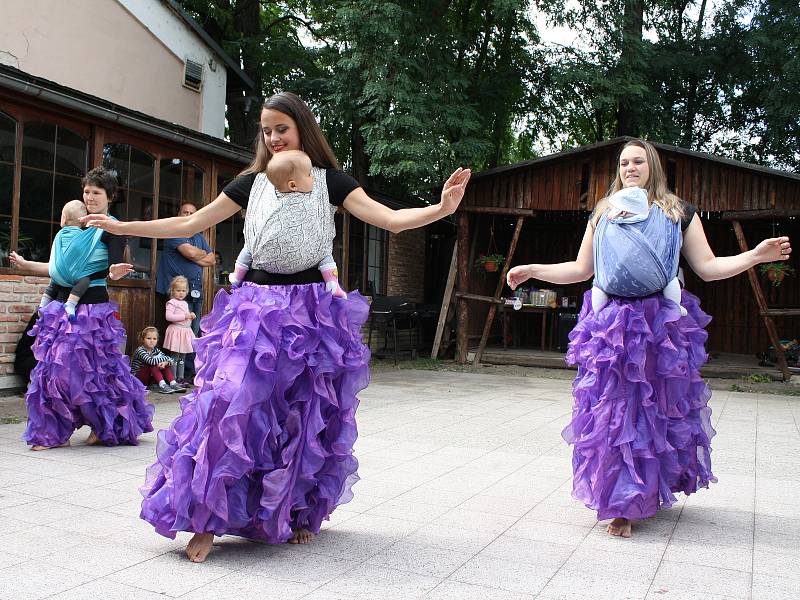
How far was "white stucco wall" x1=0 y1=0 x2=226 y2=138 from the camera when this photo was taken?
1232 cm

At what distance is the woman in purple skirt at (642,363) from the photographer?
385cm

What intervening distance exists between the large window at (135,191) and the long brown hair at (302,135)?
6453 millimetres

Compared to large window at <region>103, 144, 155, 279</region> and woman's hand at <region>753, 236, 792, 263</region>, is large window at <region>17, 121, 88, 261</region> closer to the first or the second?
large window at <region>103, 144, 155, 279</region>

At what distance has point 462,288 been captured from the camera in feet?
48.1

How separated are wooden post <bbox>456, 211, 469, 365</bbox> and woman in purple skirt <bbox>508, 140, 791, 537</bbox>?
1026 cm

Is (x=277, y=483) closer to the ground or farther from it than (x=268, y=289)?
closer to the ground

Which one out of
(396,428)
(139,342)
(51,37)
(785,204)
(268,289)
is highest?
(51,37)

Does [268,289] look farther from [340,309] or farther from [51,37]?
[51,37]

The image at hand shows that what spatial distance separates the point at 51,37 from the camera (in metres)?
12.7

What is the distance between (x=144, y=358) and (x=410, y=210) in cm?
615

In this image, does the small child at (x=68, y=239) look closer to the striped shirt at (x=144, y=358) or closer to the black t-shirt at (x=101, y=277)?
the black t-shirt at (x=101, y=277)

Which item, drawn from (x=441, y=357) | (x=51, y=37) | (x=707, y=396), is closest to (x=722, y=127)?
(x=441, y=357)

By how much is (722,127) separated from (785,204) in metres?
9.43

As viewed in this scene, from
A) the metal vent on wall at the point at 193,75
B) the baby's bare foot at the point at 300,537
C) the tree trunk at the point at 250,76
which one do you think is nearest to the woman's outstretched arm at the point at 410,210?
the baby's bare foot at the point at 300,537
